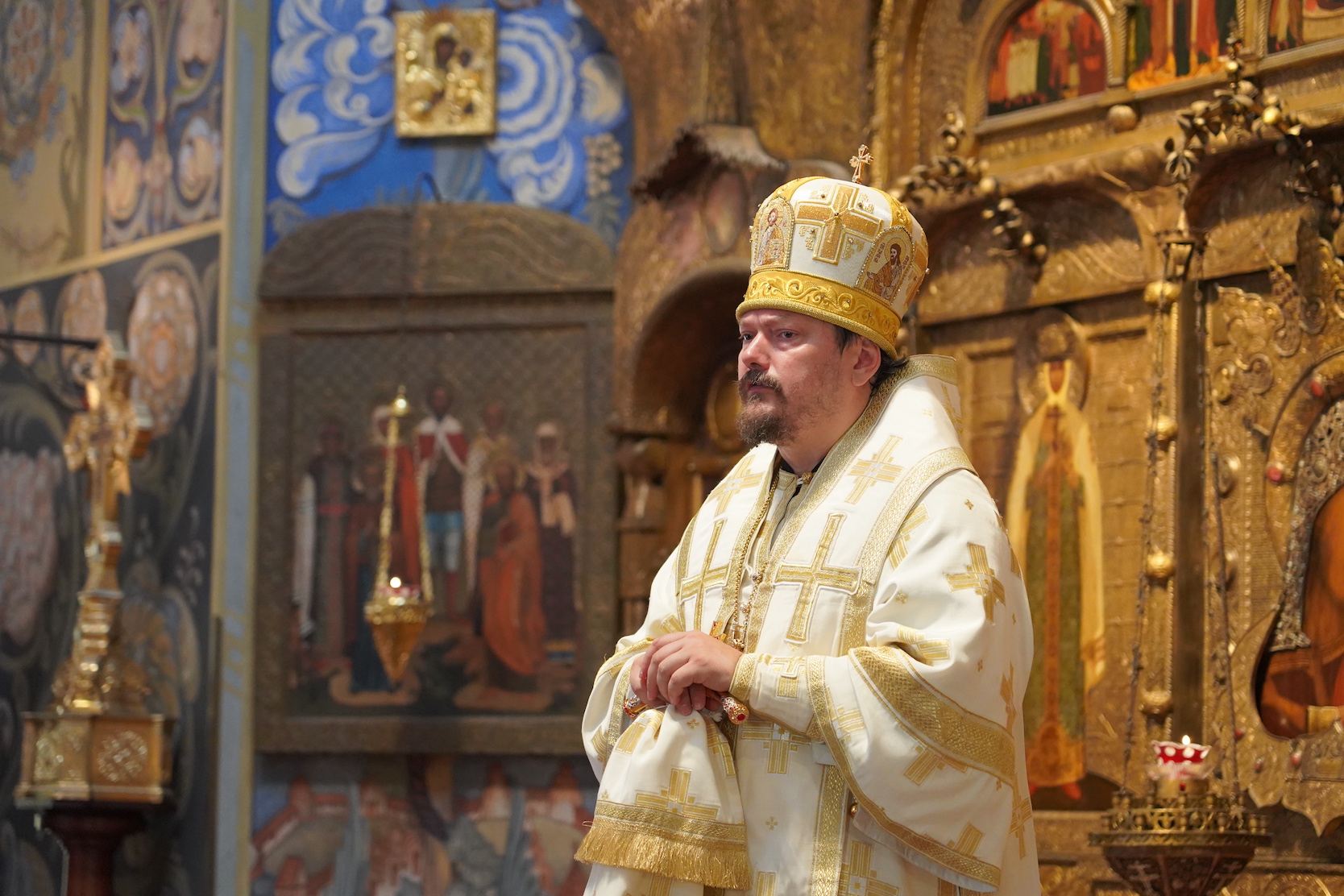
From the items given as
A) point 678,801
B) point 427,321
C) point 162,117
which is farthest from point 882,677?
point 162,117

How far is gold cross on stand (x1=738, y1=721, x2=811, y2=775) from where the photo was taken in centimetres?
373

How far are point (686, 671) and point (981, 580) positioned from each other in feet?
1.90

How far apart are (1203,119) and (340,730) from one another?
4915 millimetres

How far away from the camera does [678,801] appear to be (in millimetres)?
3660

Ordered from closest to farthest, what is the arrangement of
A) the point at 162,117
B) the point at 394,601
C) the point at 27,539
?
the point at 394,601 < the point at 162,117 < the point at 27,539

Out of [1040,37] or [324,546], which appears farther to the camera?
[324,546]

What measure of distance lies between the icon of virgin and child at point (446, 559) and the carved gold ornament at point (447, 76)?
129 cm

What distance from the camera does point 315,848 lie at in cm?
906

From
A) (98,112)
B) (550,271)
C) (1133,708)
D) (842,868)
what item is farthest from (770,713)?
(98,112)

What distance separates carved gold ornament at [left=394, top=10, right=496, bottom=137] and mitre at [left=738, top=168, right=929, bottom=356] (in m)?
5.43

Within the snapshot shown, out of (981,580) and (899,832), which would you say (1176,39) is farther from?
(899,832)

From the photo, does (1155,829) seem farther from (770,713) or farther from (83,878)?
(83,878)

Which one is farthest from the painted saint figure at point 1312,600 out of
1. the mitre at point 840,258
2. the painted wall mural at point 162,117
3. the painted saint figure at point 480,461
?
the painted wall mural at point 162,117

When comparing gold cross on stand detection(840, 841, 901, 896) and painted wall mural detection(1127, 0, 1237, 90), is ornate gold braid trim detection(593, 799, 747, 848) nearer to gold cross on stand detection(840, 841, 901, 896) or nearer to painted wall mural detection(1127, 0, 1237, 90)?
gold cross on stand detection(840, 841, 901, 896)
